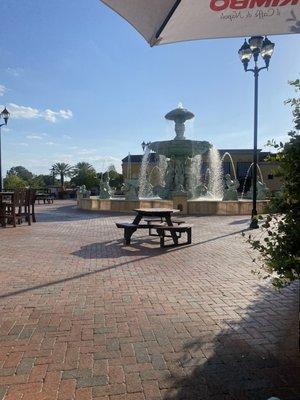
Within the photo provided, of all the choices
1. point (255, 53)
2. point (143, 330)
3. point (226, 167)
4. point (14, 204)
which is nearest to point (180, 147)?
point (255, 53)

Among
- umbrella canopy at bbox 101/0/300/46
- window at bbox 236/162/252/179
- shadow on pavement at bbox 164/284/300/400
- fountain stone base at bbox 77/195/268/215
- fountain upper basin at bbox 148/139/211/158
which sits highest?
window at bbox 236/162/252/179

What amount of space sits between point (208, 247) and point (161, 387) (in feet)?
20.0

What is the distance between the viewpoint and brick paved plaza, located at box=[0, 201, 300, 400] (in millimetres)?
2807

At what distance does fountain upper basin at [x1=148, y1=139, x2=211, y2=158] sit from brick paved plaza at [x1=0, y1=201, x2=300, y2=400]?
52.0ft

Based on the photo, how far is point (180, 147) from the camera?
22.6 meters

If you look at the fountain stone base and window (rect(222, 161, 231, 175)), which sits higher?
window (rect(222, 161, 231, 175))

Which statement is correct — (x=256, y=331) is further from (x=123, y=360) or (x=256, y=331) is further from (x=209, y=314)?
(x=123, y=360)

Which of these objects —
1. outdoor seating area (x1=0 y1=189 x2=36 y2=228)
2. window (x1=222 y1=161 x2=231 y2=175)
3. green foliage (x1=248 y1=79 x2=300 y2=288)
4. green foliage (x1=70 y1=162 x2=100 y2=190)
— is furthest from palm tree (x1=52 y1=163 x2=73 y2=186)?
green foliage (x1=248 y1=79 x2=300 y2=288)

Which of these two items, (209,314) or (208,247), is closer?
(209,314)

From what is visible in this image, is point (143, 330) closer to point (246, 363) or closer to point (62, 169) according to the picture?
point (246, 363)

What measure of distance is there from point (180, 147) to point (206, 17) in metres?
19.7

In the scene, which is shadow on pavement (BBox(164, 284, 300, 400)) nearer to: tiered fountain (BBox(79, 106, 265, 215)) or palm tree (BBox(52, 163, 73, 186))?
tiered fountain (BBox(79, 106, 265, 215))

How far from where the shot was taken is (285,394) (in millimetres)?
2658

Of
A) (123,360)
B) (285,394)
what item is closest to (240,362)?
(285,394)
